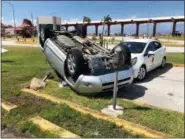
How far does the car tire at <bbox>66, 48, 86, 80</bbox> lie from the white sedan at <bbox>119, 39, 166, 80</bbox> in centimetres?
272

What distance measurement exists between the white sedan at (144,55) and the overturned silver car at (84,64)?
4.67ft

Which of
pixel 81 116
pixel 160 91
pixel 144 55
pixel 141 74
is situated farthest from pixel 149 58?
pixel 81 116

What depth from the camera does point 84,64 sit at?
669cm

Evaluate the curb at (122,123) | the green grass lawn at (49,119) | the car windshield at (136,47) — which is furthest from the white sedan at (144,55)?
the green grass lawn at (49,119)

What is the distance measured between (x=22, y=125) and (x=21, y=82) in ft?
11.5

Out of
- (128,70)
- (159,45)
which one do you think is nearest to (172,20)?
(159,45)

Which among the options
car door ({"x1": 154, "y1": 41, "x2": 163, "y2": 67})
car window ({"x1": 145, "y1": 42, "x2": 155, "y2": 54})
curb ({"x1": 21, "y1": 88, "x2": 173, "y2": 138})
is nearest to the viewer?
curb ({"x1": 21, "y1": 88, "x2": 173, "y2": 138})

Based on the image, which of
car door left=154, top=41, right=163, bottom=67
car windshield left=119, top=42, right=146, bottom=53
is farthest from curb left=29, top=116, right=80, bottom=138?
car door left=154, top=41, right=163, bottom=67

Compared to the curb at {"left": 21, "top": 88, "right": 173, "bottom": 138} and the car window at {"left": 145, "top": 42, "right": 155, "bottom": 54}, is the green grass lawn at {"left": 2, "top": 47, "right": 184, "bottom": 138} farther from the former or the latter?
the car window at {"left": 145, "top": 42, "right": 155, "bottom": 54}

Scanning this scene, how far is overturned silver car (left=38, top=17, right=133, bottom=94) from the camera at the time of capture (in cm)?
651

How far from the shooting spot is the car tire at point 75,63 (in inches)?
259

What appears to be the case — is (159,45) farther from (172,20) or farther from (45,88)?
(172,20)

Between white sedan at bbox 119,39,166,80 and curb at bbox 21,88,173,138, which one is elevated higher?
white sedan at bbox 119,39,166,80

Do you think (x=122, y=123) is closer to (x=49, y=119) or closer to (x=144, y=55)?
(x=49, y=119)
